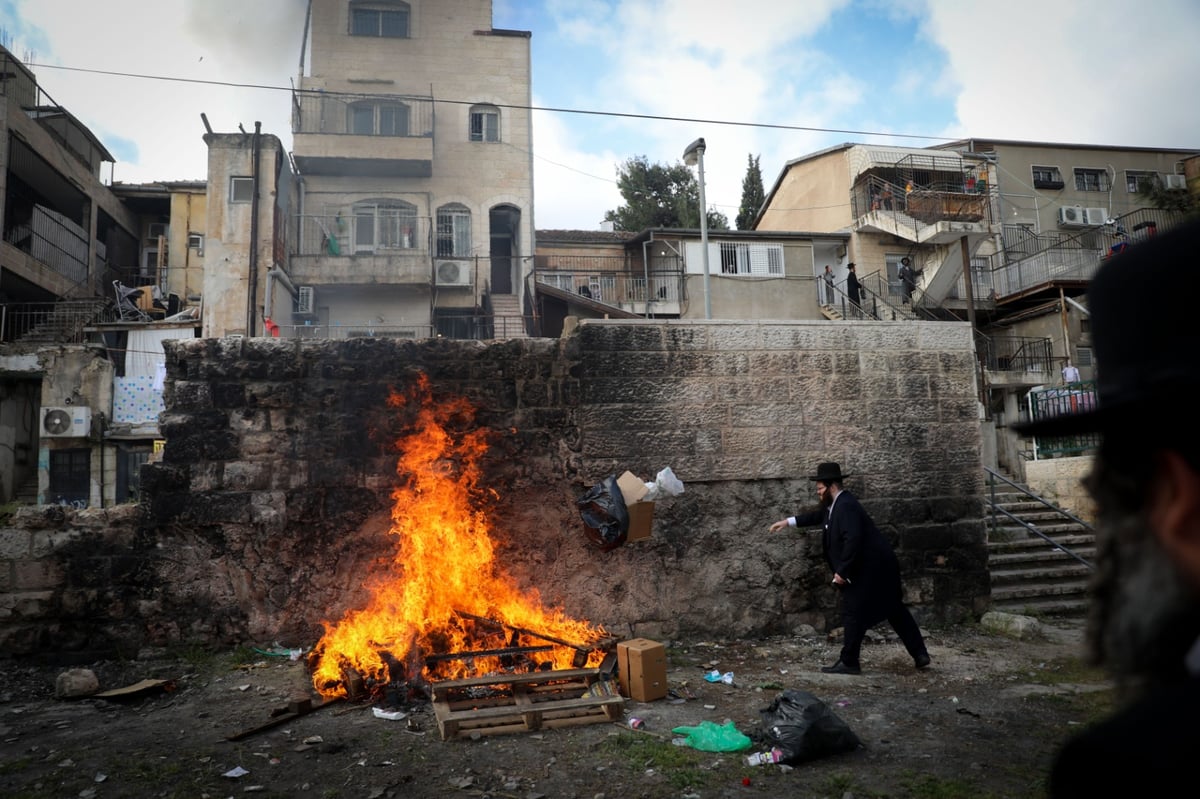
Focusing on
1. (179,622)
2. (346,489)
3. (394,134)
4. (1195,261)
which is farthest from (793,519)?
(394,134)

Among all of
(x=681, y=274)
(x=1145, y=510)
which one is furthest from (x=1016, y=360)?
(x=1145, y=510)

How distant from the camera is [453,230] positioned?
2664 centimetres

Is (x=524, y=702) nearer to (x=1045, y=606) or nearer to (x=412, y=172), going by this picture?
(x=1045, y=606)

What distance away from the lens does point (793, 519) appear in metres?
7.27

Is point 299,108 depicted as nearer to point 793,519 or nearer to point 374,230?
point 374,230

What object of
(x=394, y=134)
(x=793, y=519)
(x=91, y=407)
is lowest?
(x=793, y=519)

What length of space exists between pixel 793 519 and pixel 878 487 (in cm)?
138

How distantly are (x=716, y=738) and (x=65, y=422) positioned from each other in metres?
21.2

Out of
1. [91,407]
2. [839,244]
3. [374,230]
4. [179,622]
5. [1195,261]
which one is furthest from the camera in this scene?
[839,244]

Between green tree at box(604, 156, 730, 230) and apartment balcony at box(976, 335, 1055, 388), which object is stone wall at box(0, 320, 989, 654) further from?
green tree at box(604, 156, 730, 230)

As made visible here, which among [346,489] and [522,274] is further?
[522,274]

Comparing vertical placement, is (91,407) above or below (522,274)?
below

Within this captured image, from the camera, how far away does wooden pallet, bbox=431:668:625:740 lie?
526 centimetres

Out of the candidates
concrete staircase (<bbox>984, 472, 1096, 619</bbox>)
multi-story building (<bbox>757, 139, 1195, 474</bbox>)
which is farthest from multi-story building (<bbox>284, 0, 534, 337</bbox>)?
concrete staircase (<bbox>984, 472, 1096, 619</bbox>)
